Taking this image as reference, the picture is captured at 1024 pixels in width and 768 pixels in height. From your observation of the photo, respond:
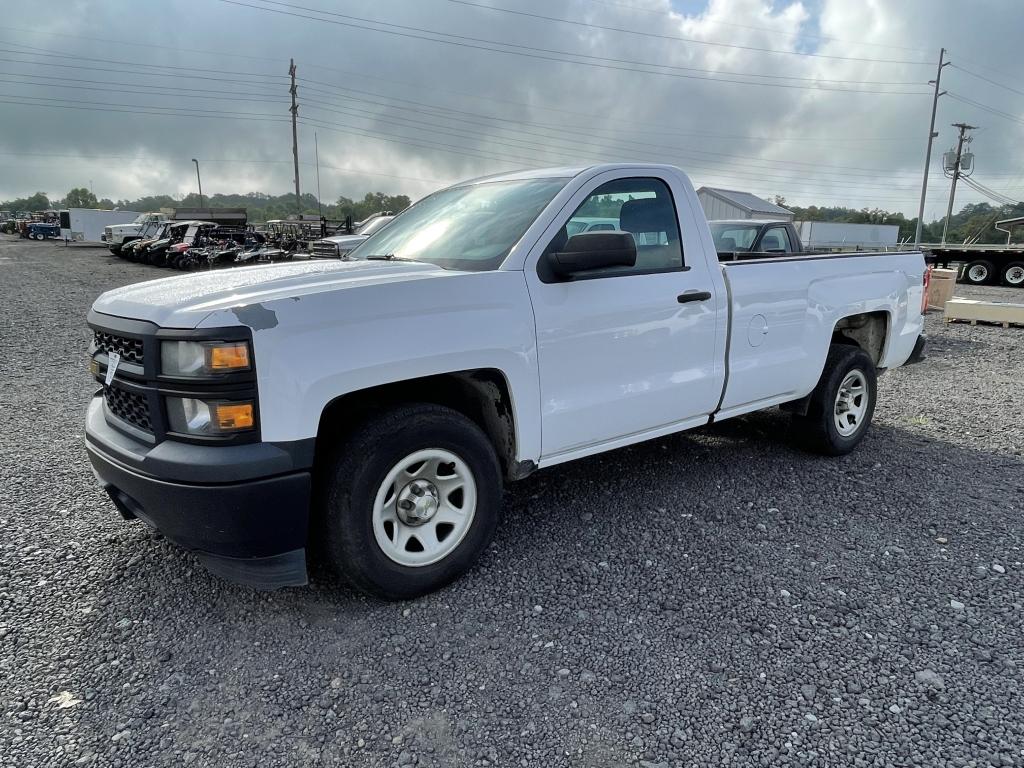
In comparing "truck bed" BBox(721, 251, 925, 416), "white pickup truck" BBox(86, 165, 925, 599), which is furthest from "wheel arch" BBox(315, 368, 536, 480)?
"truck bed" BBox(721, 251, 925, 416)

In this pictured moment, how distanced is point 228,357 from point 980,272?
2884 centimetres

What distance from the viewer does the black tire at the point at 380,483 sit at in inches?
110

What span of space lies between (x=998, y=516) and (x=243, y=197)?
13360cm

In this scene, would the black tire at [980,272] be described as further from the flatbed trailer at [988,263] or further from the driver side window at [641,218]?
the driver side window at [641,218]

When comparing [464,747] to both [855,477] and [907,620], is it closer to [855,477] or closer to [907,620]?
[907,620]

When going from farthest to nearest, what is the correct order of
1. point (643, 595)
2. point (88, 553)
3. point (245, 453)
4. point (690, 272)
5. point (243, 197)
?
point (243, 197) < point (690, 272) < point (88, 553) < point (643, 595) < point (245, 453)

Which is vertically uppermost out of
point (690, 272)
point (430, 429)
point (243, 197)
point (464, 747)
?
point (243, 197)

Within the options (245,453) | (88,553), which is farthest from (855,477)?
(88,553)

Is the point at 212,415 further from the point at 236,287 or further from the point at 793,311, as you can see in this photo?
the point at 793,311

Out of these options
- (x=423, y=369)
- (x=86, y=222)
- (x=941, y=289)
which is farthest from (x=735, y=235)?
(x=86, y=222)

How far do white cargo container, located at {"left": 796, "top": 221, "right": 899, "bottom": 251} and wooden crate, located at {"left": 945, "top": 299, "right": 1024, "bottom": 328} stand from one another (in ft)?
62.3

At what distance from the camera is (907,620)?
2.97 metres

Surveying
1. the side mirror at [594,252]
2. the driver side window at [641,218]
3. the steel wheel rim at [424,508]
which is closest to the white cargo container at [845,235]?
the driver side window at [641,218]

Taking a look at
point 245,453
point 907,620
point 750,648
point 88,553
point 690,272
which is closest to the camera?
point 245,453
